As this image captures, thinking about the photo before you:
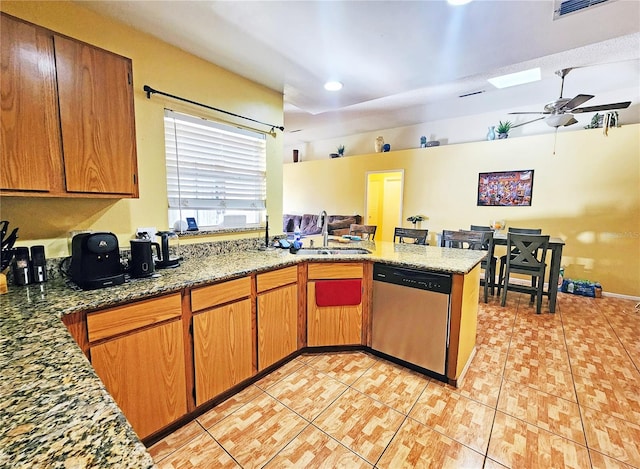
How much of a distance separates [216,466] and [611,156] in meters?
5.48

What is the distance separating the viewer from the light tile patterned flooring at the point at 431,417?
1448 mm

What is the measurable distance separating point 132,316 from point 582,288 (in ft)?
17.4

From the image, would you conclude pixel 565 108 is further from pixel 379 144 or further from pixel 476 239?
pixel 379 144

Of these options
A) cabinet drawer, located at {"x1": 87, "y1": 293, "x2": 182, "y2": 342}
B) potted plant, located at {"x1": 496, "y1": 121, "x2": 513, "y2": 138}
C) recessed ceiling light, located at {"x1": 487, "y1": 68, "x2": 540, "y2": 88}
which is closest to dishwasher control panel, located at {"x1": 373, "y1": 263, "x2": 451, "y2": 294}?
cabinet drawer, located at {"x1": 87, "y1": 293, "x2": 182, "y2": 342}

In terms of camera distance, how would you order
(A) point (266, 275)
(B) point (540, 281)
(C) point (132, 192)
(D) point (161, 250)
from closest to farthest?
(C) point (132, 192), (D) point (161, 250), (A) point (266, 275), (B) point (540, 281)

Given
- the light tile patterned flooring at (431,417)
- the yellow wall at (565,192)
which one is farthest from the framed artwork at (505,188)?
the light tile patterned flooring at (431,417)

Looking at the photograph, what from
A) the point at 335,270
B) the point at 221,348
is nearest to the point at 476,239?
the point at 335,270

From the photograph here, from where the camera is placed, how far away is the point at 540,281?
3398mm

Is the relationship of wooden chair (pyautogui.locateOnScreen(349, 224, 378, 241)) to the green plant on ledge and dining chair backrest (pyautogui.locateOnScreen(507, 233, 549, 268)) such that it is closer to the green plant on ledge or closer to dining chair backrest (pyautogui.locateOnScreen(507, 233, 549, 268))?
the green plant on ledge

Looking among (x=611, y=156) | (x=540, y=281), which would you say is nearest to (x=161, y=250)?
(x=540, y=281)

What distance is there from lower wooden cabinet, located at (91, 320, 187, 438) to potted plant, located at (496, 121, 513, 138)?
16.8 feet

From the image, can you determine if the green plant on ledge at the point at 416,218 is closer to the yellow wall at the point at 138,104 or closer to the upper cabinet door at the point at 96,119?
the yellow wall at the point at 138,104

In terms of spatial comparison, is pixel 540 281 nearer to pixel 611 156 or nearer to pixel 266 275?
pixel 611 156

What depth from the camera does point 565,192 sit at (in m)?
4.15
